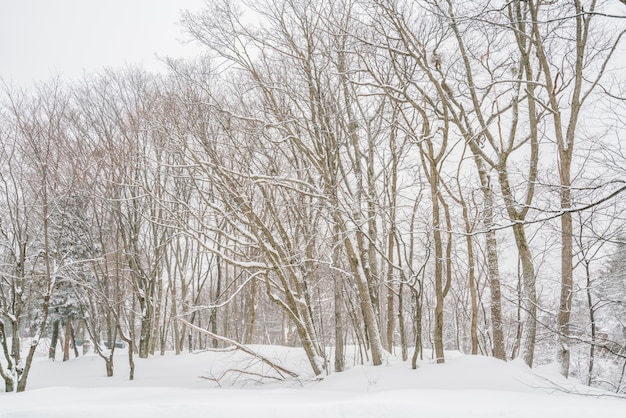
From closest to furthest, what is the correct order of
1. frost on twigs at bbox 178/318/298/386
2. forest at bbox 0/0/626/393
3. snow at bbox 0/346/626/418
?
snow at bbox 0/346/626/418
forest at bbox 0/0/626/393
frost on twigs at bbox 178/318/298/386

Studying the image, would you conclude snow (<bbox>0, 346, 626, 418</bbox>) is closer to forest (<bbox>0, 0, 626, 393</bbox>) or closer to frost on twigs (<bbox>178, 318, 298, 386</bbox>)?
frost on twigs (<bbox>178, 318, 298, 386</bbox>)

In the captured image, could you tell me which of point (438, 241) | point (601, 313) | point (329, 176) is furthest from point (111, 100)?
point (601, 313)

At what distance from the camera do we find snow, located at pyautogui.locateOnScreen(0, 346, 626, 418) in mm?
3420

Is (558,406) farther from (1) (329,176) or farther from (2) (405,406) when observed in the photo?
(1) (329,176)

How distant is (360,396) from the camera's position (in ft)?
14.1

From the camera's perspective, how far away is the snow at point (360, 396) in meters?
3.42

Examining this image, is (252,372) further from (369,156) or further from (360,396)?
(369,156)

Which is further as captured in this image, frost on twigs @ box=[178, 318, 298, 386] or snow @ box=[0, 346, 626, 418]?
frost on twigs @ box=[178, 318, 298, 386]

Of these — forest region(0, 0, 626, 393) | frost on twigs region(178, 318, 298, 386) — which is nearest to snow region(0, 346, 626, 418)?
frost on twigs region(178, 318, 298, 386)

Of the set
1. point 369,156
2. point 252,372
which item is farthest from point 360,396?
point 369,156

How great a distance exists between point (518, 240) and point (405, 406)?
5080mm

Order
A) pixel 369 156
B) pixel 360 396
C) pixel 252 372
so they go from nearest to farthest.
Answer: pixel 360 396 → pixel 252 372 → pixel 369 156

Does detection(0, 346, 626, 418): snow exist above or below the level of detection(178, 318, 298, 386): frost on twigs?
above

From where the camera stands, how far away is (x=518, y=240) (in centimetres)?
727
